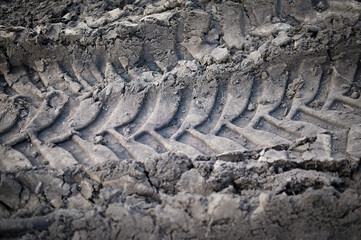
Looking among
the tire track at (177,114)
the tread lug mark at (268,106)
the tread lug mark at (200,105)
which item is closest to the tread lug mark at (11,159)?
the tire track at (177,114)

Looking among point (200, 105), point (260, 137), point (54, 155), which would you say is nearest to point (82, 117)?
point (54, 155)

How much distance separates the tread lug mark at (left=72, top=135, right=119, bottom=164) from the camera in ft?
6.17


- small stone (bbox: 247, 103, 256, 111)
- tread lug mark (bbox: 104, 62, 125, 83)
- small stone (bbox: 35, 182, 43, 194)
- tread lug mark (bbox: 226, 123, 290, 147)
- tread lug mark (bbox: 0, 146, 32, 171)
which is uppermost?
tread lug mark (bbox: 104, 62, 125, 83)

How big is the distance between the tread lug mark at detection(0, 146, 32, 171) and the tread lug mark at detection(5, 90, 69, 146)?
0.07 meters

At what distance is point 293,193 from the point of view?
162 centimetres

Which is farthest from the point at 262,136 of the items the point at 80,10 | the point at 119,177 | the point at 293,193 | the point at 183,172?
the point at 80,10

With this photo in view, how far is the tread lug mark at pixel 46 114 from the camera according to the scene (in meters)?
2.03

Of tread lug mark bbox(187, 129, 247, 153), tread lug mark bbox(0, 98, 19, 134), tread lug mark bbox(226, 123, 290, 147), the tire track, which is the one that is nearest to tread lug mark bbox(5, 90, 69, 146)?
the tire track

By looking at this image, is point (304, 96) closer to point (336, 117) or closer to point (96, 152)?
point (336, 117)

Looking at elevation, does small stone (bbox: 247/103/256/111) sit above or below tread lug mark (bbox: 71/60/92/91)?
below

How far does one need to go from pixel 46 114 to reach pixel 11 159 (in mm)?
445

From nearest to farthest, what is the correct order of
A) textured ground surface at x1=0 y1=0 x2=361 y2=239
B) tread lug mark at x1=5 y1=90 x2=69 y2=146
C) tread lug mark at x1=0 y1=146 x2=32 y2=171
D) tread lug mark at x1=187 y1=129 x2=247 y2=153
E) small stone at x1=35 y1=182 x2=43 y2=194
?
textured ground surface at x1=0 y1=0 x2=361 y2=239 < small stone at x1=35 y1=182 x2=43 y2=194 < tread lug mark at x1=0 y1=146 x2=32 y2=171 < tread lug mark at x1=187 y1=129 x2=247 y2=153 < tread lug mark at x1=5 y1=90 x2=69 y2=146

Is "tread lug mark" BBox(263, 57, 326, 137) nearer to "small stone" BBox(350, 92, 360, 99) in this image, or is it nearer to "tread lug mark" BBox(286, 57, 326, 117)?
"tread lug mark" BBox(286, 57, 326, 117)

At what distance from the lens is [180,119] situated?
87.4 inches
